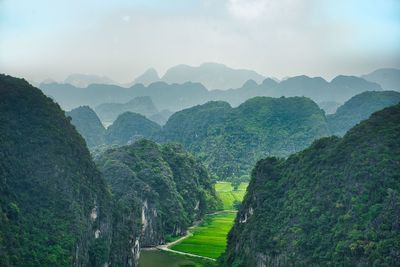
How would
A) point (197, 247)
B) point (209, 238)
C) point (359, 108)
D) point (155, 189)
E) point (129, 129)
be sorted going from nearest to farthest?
1. point (197, 247)
2. point (209, 238)
3. point (155, 189)
4. point (359, 108)
5. point (129, 129)

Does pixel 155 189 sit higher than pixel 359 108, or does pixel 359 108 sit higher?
pixel 359 108

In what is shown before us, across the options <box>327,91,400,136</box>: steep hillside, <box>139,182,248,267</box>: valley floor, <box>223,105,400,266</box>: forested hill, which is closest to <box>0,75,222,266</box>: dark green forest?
<box>139,182,248,267</box>: valley floor

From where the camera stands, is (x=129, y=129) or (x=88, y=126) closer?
(x=129, y=129)

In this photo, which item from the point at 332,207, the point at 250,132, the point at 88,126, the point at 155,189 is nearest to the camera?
the point at 332,207

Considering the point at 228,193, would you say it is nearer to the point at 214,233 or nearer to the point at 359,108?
the point at 214,233

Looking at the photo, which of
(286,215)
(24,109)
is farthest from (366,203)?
(24,109)

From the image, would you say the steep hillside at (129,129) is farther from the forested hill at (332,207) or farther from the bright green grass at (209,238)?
the forested hill at (332,207)

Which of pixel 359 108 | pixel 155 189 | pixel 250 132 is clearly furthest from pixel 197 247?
pixel 359 108

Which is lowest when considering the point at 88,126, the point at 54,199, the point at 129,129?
the point at 54,199
